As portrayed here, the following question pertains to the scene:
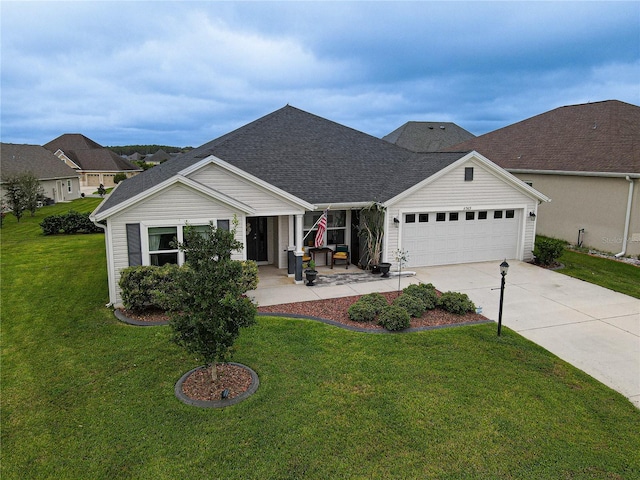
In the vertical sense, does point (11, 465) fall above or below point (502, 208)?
below

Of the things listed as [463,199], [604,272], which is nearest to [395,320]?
[463,199]

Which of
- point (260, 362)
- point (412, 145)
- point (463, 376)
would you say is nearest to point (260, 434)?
point (260, 362)

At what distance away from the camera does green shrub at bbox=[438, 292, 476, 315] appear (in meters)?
10.9

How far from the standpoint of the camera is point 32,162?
38.3 meters

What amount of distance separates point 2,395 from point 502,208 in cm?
1559

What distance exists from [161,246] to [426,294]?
7.19 m

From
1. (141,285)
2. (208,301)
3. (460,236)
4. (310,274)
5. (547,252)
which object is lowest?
(310,274)

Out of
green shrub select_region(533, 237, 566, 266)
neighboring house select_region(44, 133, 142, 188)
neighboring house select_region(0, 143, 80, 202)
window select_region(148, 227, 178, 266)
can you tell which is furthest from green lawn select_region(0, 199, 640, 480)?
neighboring house select_region(44, 133, 142, 188)

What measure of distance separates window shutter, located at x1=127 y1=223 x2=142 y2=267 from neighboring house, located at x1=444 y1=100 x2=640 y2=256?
17.6 metres

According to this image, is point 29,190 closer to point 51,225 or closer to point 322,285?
point 51,225

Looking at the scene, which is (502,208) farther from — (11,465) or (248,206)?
(11,465)

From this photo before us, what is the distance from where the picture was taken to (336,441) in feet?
19.6

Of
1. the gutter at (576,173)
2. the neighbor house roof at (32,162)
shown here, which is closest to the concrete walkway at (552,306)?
the gutter at (576,173)

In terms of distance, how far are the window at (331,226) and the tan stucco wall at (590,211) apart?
10.7 m
